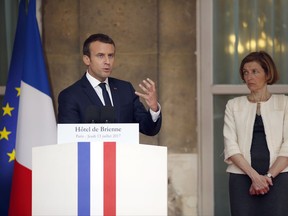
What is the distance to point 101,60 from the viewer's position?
3746 mm

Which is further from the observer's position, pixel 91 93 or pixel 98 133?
pixel 91 93

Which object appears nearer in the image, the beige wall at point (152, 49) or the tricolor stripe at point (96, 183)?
the tricolor stripe at point (96, 183)

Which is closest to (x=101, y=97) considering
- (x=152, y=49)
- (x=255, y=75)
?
(x=255, y=75)

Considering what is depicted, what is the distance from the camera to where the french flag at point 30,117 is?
4.67 meters

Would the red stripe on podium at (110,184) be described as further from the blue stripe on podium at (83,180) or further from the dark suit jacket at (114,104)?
the dark suit jacket at (114,104)

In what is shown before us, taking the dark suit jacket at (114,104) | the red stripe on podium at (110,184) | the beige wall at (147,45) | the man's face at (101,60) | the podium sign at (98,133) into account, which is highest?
the beige wall at (147,45)

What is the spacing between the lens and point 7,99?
15.9 feet

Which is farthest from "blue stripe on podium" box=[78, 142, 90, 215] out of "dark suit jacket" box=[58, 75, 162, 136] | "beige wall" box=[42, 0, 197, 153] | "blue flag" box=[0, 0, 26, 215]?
"beige wall" box=[42, 0, 197, 153]

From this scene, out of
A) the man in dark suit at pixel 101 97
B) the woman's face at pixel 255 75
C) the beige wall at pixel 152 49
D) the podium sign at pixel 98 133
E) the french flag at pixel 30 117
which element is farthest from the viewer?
the beige wall at pixel 152 49

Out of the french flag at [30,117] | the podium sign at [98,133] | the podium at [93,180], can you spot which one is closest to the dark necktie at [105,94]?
the podium sign at [98,133]

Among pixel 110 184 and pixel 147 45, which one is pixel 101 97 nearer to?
pixel 110 184

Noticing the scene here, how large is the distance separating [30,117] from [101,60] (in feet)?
4.11

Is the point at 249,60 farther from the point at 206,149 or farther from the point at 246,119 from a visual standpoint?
the point at 206,149

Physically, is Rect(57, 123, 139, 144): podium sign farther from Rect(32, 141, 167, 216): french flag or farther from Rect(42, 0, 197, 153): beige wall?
Rect(42, 0, 197, 153): beige wall
